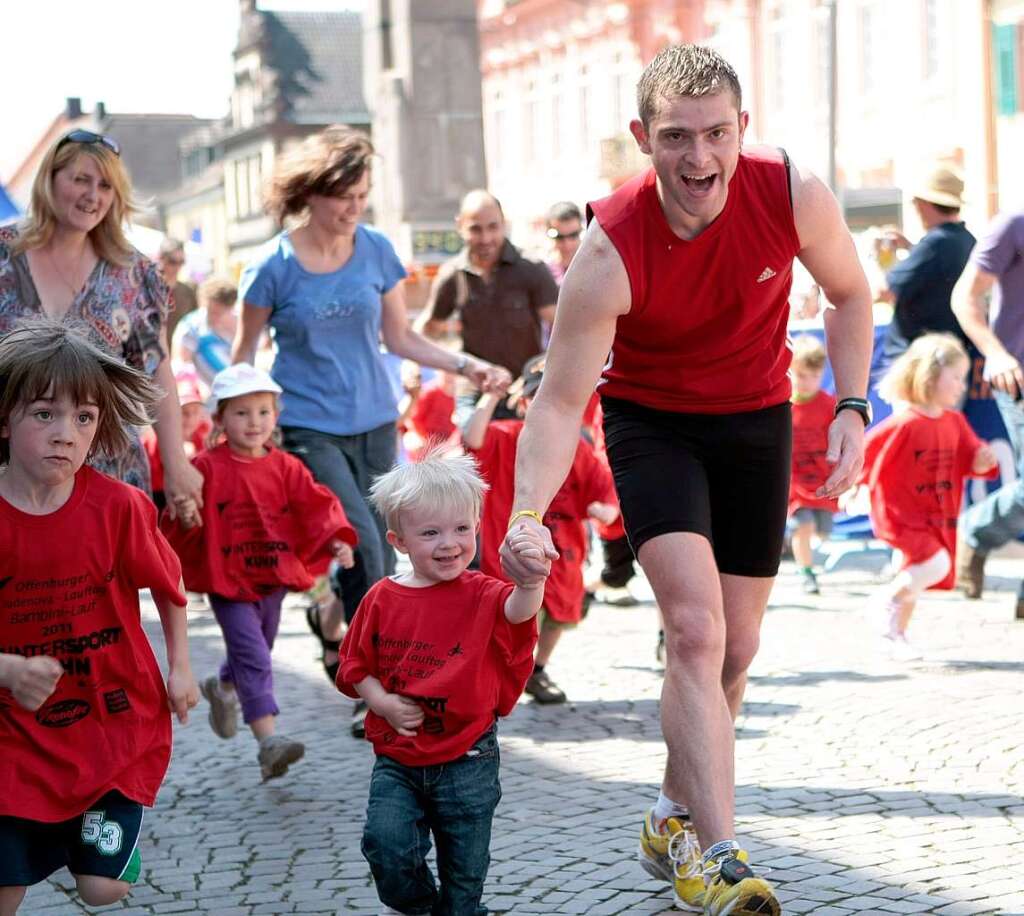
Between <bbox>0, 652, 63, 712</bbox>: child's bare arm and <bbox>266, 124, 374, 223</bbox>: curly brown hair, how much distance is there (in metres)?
3.51

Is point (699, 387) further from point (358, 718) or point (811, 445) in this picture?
point (811, 445)

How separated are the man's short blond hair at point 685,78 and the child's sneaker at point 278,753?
274cm

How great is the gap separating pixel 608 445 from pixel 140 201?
6.90 ft

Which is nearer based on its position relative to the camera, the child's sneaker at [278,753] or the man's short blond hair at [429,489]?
the man's short blond hair at [429,489]

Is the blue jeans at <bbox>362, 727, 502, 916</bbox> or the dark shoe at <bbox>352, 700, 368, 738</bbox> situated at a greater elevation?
the blue jeans at <bbox>362, 727, 502, 916</bbox>

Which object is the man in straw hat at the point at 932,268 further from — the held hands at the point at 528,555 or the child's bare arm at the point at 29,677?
the child's bare arm at the point at 29,677

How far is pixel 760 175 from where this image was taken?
15.6ft

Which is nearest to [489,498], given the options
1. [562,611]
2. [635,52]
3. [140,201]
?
[562,611]

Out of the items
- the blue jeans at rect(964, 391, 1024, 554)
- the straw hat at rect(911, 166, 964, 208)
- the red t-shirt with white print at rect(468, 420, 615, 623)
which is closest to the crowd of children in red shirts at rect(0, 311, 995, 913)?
the red t-shirt with white print at rect(468, 420, 615, 623)

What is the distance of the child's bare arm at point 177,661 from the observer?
14.8 ft

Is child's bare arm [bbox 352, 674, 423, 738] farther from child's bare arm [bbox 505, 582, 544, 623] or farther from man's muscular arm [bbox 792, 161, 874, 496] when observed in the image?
man's muscular arm [bbox 792, 161, 874, 496]

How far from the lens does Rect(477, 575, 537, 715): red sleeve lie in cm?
452

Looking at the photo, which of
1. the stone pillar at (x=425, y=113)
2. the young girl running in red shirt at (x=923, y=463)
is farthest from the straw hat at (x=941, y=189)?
the stone pillar at (x=425, y=113)

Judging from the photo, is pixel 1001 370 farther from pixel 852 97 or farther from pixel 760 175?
pixel 852 97
